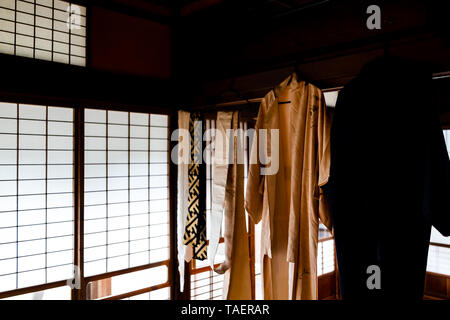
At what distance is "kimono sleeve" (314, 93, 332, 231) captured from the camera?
1985 millimetres

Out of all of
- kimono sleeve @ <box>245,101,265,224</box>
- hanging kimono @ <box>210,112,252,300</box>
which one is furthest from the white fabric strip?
kimono sleeve @ <box>245,101,265,224</box>

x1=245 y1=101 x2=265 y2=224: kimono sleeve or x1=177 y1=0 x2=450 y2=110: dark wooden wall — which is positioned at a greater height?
x1=177 y1=0 x2=450 y2=110: dark wooden wall

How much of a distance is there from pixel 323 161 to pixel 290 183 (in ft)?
1.58

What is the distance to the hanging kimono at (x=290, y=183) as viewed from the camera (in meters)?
2.15

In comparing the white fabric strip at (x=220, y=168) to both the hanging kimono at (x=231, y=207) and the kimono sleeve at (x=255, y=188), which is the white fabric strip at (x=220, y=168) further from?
the kimono sleeve at (x=255, y=188)

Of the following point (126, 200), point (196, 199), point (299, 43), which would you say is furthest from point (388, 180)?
point (126, 200)

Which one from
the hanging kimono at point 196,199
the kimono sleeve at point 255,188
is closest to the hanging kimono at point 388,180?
the kimono sleeve at point 255,188

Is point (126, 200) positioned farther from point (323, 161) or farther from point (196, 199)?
point (323, 161)

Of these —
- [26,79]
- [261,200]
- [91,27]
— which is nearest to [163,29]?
[91,27]

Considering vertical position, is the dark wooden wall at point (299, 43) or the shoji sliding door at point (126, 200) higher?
the dark wooden wall at point (299, 43)

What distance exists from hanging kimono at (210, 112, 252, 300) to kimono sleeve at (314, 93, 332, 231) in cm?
78

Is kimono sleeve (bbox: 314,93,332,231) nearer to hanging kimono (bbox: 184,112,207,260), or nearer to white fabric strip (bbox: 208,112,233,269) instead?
white fabric strip (bbox: 208,112,233,269)

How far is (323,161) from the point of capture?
2.02 meters
